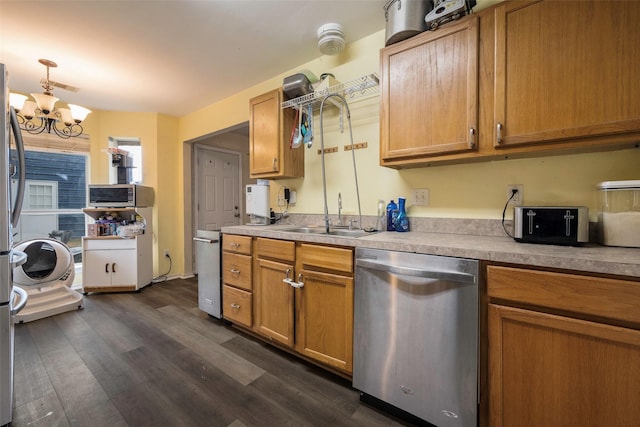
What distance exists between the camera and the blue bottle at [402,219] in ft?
5.86

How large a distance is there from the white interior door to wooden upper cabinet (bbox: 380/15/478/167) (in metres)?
Answer: 3.40

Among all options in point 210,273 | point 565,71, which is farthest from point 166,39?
point 565,71

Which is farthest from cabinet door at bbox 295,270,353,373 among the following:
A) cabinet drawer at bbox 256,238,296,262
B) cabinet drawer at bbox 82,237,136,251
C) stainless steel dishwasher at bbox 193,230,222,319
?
cabinet drawer at bbox 82,237,136,251

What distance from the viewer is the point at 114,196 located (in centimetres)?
326

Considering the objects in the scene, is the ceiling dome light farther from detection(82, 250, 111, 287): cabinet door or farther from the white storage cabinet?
detection(82, 250, 111, 287): cabinet door

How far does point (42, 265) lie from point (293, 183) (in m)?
2.79

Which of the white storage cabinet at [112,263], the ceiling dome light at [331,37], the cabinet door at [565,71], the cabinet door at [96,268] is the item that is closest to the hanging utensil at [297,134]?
the ceiling dome light at [331,37]

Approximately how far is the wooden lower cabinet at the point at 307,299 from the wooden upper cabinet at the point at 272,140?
28.7 inches

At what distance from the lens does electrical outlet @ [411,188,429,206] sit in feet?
5.89

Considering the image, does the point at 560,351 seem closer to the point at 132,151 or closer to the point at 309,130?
the point at 309,130

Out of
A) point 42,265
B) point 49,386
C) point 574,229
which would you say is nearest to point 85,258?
point 42,265

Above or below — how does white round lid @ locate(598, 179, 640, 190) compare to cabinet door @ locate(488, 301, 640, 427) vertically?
above

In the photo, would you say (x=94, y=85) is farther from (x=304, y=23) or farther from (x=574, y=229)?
(x=574, y=229)

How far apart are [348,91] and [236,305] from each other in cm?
192
